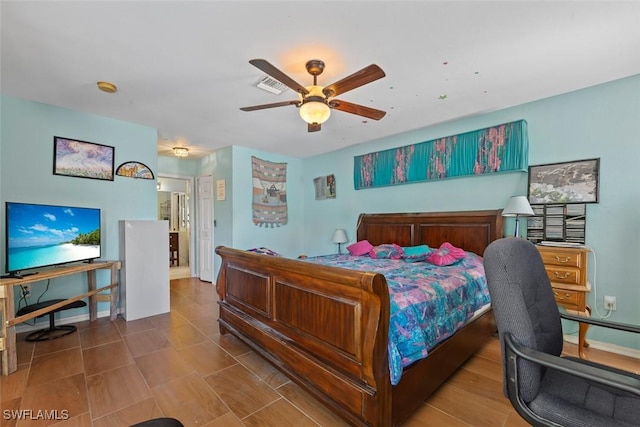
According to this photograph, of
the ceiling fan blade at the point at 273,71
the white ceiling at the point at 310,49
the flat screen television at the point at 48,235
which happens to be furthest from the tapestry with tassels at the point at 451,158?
the flat screen television at the point at 48,235

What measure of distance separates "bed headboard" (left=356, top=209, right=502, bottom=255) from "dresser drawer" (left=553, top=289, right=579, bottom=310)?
79cm

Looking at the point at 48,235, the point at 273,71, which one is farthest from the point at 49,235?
the point at 273,71

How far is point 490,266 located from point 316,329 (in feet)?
3.72

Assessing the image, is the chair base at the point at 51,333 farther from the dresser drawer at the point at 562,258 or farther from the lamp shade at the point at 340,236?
the dresser drawer at the point at 562,258

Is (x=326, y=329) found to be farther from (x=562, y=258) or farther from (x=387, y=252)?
(x=562, y=258)

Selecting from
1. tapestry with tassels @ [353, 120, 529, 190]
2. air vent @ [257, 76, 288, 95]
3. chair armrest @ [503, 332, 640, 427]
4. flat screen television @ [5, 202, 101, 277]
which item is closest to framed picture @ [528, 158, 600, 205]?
tapestry with tassels @ [353, 120, 529, 190]

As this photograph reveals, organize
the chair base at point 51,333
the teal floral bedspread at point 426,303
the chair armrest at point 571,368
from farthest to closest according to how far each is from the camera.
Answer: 1. the chair base at point 51,333
2. the teal floral bedspread at point 426,303
3. the chair armrest at point 571,368

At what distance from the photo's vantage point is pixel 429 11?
168 cm

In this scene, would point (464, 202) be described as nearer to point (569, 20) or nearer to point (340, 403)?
point (569, 20)

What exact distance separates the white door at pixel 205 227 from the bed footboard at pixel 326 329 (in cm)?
317

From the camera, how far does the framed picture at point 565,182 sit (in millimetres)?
2643

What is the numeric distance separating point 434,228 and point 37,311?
4413 mm

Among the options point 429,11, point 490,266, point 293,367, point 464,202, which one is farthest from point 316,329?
point 464,202

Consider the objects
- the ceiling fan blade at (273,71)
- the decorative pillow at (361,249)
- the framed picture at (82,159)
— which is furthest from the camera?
the decorative pillow at (361,249)
